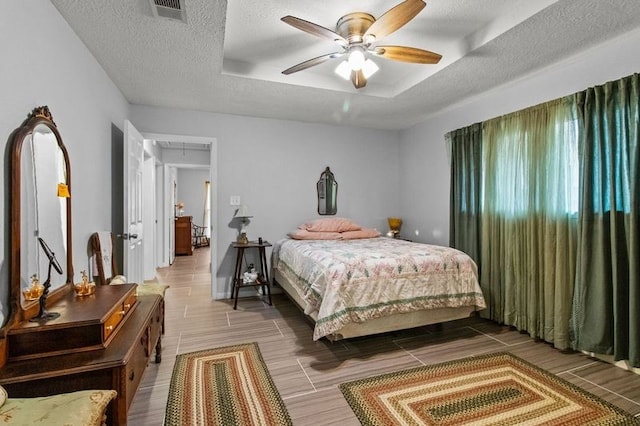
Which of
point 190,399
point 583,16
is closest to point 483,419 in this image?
point 190,399

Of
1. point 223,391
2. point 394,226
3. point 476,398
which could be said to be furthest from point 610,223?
point 223,391

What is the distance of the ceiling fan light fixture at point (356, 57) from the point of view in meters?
2.34

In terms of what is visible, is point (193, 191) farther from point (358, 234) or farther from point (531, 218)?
point (531, 218)

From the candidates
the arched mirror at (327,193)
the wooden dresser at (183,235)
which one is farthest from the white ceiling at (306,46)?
the wooden dresser at (183,235)

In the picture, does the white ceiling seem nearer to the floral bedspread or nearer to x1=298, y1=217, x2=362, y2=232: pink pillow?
x1=298, y1=217, x2=362, y2=232: pink pillow

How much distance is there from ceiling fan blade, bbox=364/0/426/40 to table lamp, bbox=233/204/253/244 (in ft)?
8.38

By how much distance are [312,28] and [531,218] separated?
249 cm

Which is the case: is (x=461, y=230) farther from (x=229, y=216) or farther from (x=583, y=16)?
(x=229, y=216)

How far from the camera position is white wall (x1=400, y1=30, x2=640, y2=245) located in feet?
7.94

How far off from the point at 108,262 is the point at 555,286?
384 cm

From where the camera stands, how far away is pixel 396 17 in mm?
1956

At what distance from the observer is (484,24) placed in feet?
8.00

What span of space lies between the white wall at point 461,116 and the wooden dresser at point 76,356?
3637mm

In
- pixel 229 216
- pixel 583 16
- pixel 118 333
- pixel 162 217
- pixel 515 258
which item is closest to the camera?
pixel 118 333
